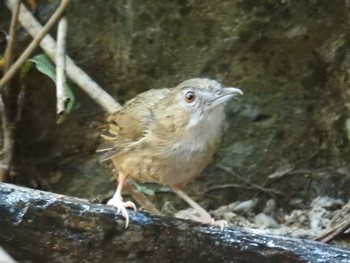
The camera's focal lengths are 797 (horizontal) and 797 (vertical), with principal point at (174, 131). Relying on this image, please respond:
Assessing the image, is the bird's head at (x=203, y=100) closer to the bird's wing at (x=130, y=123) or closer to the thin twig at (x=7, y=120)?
the bird's wing at (x=130, y=123)

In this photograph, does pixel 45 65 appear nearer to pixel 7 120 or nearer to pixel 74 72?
pixel 74 72

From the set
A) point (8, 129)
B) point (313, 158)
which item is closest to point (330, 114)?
point (313, 158)

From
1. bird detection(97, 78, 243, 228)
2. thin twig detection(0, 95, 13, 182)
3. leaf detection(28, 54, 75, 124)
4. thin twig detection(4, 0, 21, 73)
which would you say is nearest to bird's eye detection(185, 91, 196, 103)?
bird detection(97, 78, 243, 228)

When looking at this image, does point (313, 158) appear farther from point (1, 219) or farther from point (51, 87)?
point (1, 219)

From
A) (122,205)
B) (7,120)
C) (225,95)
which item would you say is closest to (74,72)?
(7,120)

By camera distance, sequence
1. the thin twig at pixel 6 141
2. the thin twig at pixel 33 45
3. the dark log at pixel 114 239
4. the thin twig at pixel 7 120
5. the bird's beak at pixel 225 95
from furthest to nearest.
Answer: the thin twig at pixel 6 141
the thin twig at pixel 7 120
the thin twig at pixel 33 45
the bird's beak at pixel 225 95
the dark log at pixel 114 239

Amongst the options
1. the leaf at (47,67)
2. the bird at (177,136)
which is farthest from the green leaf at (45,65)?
the bird at (177,136)
